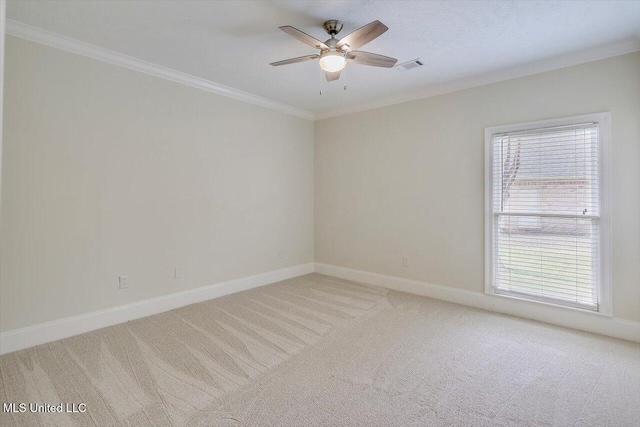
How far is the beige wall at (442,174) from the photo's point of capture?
2818 millimetres

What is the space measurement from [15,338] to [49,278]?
50 cm

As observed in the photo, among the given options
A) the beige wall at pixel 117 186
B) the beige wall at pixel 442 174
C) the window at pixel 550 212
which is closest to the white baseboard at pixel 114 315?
the beige wall at pixel 117 186

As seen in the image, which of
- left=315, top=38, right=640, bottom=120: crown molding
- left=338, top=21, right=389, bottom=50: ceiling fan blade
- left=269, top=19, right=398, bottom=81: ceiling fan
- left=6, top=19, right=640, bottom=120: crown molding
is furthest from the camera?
left=315, top=38, right=640, bottom=120: crown molding

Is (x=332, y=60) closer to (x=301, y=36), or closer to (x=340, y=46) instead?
(x=340, y=46)

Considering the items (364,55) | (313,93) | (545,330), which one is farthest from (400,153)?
(545,330)

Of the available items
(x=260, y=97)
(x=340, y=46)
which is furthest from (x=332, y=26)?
(x=260, y=97)

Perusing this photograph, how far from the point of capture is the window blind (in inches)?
118

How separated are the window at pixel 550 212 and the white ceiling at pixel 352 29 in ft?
2.36

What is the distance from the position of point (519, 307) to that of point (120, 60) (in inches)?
190

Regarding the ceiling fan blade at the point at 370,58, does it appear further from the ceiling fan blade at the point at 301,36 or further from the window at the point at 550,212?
the window at the point at 550,212

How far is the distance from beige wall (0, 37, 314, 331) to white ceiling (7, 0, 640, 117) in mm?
391

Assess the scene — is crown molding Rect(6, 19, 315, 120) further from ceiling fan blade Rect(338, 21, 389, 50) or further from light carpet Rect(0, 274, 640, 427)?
light carpet Rect(0, 274, 640, 427)

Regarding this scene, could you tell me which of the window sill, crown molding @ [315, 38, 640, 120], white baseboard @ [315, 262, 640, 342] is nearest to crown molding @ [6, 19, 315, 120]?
crown molding @ [315, 38, 640, 120]

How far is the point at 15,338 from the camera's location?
8.43 ft
